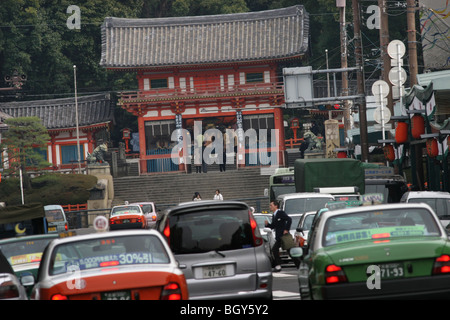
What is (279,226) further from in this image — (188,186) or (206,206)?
(188,186)

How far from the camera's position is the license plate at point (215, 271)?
11547 millimetres

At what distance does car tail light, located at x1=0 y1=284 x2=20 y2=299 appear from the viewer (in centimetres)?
1041

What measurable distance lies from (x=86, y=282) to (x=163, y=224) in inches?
111

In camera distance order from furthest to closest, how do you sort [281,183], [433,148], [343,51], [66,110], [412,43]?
[66,110]
[343,51]
[281,183]
[412,43]
[433,148]

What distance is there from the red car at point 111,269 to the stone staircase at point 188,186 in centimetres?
3952

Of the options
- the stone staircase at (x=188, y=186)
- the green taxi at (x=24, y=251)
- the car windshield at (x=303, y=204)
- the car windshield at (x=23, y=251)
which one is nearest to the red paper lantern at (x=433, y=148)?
the car windshield at (x=303, y=204)

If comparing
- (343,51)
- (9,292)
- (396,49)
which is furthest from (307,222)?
(343,51)

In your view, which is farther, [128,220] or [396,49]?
[128,220]

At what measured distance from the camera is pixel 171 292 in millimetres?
9289

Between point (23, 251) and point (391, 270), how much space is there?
8.62 metres
